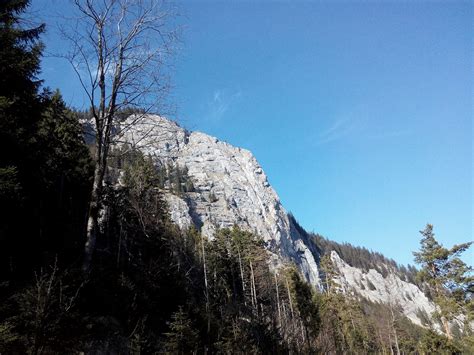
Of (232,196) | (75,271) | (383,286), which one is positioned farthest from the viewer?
(383,286)

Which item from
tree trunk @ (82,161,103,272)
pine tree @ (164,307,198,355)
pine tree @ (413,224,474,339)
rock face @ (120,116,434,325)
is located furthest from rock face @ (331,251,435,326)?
tree trunk @ (82,161,103,272)

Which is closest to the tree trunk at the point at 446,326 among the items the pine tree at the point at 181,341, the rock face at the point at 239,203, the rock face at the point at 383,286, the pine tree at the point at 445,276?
the pine tree at the point at 445,276

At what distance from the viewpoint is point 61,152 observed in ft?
74.8

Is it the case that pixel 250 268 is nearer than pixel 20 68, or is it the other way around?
pixel 20 68

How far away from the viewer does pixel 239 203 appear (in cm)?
13538

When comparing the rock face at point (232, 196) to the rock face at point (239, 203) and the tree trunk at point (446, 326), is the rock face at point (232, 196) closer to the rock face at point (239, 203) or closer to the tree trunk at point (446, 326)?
the rock face at point (239, 203)

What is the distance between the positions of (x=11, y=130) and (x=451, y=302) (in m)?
29.6

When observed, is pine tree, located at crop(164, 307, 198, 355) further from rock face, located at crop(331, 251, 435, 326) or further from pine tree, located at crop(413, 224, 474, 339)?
rock face, located at crop(331, 251, 435, 326)

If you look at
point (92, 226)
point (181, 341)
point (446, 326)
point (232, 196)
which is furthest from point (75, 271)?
point (232, 196)

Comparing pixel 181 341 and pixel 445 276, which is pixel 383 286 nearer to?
pixel 445 276

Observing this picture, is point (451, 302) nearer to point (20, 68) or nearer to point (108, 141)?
point (108, 141)

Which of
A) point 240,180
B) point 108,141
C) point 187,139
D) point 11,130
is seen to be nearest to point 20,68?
point 11,130

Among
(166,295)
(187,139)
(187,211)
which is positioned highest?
(187,139)

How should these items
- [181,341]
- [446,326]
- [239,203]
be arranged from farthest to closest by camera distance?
[239,203]
[446,326]
[181,341]
